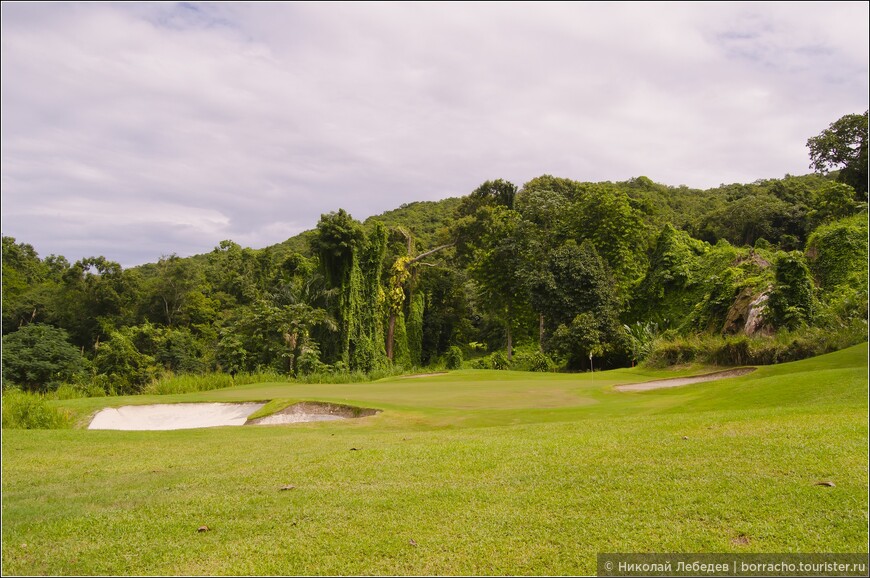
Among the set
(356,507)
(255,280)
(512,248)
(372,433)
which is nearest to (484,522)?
(356,507)

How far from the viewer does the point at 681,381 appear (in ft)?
57.3

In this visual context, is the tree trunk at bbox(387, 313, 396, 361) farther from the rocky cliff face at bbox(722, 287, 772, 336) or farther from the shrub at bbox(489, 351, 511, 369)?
the rocky cliff face at bbox(722, 287, 772, 336)

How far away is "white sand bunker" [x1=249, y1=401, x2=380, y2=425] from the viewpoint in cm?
1442

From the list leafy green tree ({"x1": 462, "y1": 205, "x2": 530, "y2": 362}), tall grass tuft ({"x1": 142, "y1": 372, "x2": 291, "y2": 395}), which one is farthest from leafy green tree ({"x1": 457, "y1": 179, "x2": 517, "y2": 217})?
tall grass tuft ({"x1": 142, "y1": 372, "x2": 291, "y2": 395})

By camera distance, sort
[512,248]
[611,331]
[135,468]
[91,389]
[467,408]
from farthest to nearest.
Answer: [512,248] → [611,331] → [91,389] → [467,408] → [135,468]

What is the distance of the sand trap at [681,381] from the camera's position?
16766mm

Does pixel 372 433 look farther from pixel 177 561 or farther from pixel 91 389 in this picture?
pixel 91 389

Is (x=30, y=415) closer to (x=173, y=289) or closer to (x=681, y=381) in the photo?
(x=681, y=381)

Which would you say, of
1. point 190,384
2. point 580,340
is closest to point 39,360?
point 190,384

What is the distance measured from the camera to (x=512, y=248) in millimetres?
36688

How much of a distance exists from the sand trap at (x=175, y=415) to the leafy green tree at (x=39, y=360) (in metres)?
17.2

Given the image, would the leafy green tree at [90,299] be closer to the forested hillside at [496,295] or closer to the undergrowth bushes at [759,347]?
the forested hillside at [496,295]

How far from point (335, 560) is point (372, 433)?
23.0 ft

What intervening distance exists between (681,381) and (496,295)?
20.8 m
